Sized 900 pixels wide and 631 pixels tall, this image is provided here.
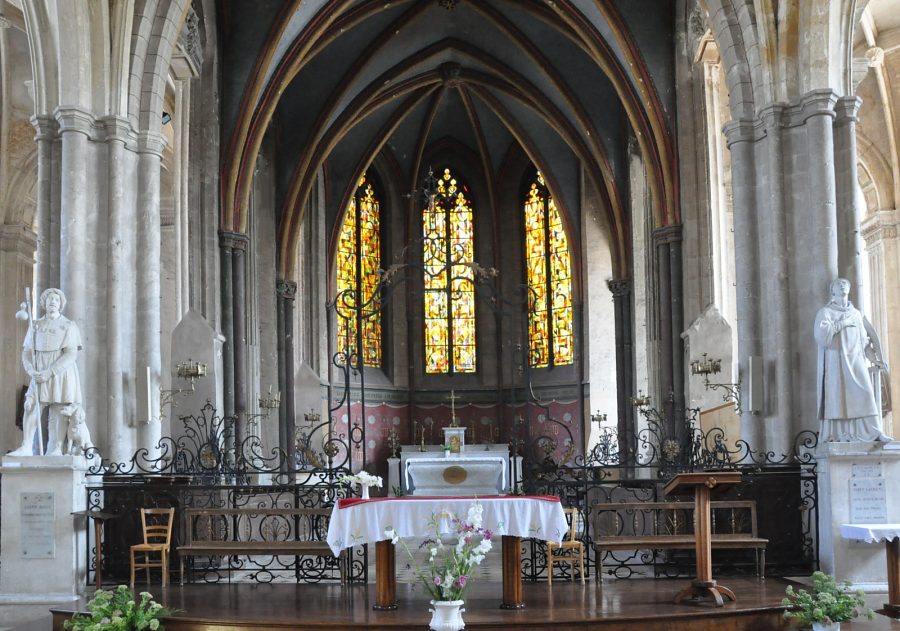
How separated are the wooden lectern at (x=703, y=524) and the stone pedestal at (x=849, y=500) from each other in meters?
2.00

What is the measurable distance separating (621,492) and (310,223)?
34.7ft

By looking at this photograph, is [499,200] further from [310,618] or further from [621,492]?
[310,618]

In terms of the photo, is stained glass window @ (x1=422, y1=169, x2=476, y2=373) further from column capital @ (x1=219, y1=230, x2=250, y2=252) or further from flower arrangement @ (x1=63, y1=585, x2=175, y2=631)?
flower arrangement @ (x1=63, y1=585, x2=175, y2=631)

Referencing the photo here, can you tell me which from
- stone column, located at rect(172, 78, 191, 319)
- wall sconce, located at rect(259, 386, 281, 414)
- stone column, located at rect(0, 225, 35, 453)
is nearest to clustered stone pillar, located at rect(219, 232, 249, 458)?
wall sconce, located at rect(259, 386, 281, 414)

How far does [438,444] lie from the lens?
93.8ft

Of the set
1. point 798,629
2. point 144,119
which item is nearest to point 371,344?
point 144,119

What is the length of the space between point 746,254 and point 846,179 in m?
1.29

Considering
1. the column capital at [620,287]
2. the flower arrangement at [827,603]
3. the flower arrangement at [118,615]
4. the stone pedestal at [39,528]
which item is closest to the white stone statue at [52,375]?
the stone pedestal at [39,528]

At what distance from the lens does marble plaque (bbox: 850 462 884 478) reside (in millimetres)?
10719

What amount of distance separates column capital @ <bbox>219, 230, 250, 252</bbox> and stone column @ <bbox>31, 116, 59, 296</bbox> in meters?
6.61

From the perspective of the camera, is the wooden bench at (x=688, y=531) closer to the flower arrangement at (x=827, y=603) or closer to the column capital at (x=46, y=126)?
the flower arrangement at (x=827, y=603)

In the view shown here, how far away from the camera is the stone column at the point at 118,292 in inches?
477

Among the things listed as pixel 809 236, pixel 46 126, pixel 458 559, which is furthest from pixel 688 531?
pixel 46 126

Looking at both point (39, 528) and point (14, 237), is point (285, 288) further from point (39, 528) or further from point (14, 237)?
point (39, 528)
